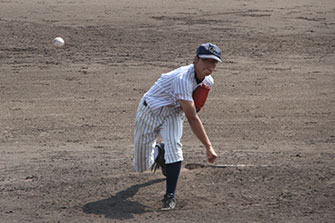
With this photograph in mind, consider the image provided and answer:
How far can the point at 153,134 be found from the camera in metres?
5.88

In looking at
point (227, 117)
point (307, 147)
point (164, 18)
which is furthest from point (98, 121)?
point (164, 18)

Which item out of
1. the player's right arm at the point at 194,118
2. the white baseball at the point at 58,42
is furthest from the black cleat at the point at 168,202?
the white baseball at the point at 58,42

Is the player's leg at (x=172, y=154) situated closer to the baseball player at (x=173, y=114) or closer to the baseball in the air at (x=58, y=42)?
the baseball player at (x=173, y=114)

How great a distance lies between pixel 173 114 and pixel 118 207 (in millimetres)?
1015

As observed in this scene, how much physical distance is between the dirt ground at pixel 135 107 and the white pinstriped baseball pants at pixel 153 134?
41cm

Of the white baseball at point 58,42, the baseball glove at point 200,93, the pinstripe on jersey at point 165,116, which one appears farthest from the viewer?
the white baseball at point 58,42

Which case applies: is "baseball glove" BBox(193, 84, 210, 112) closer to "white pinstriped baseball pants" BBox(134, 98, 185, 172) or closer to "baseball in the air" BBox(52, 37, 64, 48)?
"white pinstriped baseball pants" BBox(134, 98, 185, 172)

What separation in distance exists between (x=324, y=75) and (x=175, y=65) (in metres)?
2.76

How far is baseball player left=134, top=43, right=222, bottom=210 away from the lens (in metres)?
5.34

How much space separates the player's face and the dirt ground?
128cm

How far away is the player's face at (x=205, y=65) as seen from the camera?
5.36 meters

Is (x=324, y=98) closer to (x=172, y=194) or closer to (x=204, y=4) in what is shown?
(x=172, y=194)

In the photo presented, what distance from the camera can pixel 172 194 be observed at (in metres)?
5.68

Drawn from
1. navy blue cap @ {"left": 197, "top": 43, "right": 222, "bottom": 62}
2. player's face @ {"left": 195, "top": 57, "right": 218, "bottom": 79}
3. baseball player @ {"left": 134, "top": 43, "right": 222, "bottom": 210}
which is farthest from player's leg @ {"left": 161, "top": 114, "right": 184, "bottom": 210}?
navy blue cap @ {"left": 197, "top": 43, "right": 222, "bottom": 62}
